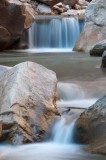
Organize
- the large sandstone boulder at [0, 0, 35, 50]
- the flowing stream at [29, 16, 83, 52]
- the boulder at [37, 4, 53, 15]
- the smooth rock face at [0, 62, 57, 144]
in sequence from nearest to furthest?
the smooth rock face at [0, 62, 57, 144] → the large sandstone boulder at [0, 0, 35, 50] → the flowing stream at [29, 16, 83, 52] → the boulder at [37, 4, 53, 15]

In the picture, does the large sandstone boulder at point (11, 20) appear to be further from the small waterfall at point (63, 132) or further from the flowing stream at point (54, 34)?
the small waterfall at point (63, 132)

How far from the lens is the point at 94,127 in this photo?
14.8 feet

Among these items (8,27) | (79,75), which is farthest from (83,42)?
(79,75)

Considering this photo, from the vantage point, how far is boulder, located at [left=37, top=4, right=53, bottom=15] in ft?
92.1

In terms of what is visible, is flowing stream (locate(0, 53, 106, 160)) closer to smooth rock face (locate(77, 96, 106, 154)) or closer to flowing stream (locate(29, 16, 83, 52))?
smooth rock face (locate(77, 96, 106, 154))

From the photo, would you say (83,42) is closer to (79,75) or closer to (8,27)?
(8,27)

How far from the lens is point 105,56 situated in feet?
30.9

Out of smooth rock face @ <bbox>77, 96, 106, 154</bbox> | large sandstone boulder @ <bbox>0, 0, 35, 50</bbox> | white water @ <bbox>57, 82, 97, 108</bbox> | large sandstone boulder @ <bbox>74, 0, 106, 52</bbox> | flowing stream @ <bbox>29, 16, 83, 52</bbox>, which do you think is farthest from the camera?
flowing stream @ <bbox>29, 16, 83, 52</bbox>

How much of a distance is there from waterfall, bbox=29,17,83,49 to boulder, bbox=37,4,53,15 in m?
9.38

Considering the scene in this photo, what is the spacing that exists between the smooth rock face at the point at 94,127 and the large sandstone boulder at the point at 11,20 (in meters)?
11.2

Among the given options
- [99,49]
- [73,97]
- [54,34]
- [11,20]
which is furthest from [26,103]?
[54,34]

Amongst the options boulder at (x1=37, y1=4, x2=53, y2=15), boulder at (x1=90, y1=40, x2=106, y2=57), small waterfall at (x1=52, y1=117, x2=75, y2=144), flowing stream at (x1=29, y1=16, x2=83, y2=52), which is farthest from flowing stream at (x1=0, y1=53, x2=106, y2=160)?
boulder at (x1=37, y1=4, x2=53, y2=15)

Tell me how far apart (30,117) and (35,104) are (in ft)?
0.86

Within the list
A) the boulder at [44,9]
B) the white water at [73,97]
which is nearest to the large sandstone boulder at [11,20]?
the white water at [73,97]
